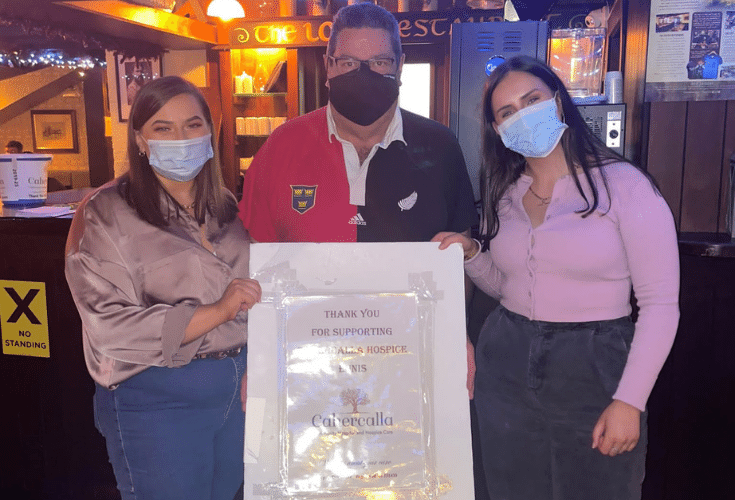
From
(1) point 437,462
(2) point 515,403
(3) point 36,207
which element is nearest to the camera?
(1) point 437,462

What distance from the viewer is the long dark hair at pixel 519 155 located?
153cm

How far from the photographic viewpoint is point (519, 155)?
5.65 ft

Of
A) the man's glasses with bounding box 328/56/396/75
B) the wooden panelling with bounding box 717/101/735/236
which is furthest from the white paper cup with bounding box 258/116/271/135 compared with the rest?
the man's glasses with bounding box 328/56/396/75

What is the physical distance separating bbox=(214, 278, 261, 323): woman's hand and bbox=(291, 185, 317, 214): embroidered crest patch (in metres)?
0.39

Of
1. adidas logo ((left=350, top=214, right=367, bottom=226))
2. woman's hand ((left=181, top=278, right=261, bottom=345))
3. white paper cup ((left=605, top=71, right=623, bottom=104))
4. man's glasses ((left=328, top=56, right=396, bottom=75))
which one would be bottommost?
woman's hand ((left=181, top=278, right=261, bottom=345))

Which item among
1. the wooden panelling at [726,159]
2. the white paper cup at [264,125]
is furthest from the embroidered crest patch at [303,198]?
the white paper cup at [264,125]

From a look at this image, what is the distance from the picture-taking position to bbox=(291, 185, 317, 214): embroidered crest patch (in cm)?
170

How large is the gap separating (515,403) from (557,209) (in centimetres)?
53

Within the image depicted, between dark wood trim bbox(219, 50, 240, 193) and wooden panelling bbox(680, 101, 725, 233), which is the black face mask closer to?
wooden panelling bbox(680, 101, 725, 233)

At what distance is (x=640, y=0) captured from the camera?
8.48 feet

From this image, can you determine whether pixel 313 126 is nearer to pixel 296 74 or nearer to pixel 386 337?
pixel 386 337

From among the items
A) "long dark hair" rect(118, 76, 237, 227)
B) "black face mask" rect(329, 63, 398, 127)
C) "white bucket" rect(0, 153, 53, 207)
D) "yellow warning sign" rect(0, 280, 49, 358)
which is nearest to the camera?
"long dark hair" rect(118, 76, 237, 227)

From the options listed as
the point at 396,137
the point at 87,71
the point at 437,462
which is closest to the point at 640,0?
the point at 396,137

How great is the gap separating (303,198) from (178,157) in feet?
1.19
